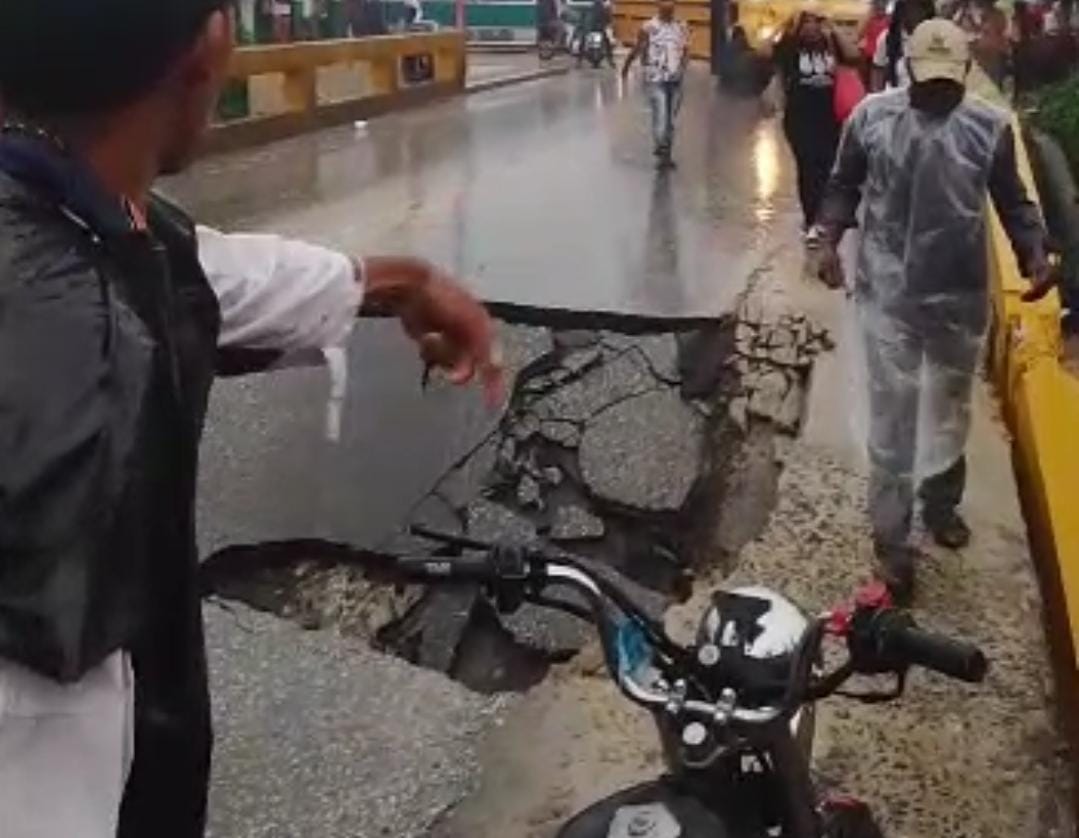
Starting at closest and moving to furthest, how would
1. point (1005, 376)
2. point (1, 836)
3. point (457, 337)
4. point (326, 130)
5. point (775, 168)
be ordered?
point (1, 836) → point (457, 337) → point (1005, 376) → point (775, 168) → point (326, 130)

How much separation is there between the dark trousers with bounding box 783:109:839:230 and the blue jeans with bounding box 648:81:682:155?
17.8ft

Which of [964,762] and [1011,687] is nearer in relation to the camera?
[964,762]

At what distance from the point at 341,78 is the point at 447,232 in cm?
1295

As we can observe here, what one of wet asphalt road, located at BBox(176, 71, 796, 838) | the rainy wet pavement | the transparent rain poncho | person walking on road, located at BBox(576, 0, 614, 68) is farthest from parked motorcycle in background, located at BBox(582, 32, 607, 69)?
the transparent rain poncho

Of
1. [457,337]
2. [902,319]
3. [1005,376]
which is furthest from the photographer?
[1005,376]

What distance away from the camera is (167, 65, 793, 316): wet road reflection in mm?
8688

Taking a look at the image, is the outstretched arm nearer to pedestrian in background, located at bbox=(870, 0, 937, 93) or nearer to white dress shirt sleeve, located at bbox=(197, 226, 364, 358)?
white dress shirt sleeve, located at bbox=(197, 226, 364, 358)

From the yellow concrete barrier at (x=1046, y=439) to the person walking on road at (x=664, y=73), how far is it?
8.39 metres

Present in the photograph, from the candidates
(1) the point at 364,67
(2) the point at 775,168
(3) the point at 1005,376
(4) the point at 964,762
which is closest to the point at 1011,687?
(4) the point at 964,762

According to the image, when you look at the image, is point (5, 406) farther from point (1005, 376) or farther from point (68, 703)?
point (1005, 376)

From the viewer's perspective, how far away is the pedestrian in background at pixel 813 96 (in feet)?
31.5

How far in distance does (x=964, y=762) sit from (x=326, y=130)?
1522cm

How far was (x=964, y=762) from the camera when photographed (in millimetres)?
4102

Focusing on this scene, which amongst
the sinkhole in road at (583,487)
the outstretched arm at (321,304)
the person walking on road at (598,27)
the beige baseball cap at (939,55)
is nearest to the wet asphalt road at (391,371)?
the sinkhole in road at (583,487)
